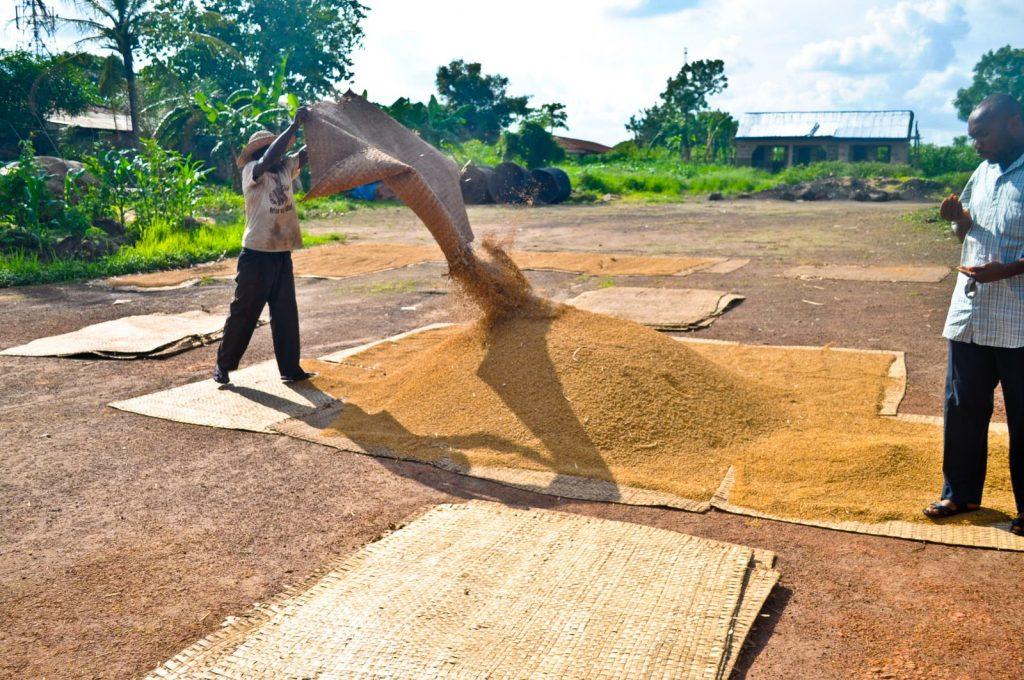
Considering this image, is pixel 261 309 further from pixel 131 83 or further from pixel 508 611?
pixel 131 83

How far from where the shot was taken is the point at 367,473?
377 centimetres

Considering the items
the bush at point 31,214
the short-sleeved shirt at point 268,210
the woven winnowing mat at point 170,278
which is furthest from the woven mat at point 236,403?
the bush at point 31,214

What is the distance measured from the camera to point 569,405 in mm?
4098

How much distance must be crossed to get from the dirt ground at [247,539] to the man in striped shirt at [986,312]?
0.34m

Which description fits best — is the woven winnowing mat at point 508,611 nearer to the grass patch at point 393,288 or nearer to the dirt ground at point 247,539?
the dirt ground at point 247,539

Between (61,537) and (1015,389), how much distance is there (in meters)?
3.44

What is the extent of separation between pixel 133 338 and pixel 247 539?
395cm

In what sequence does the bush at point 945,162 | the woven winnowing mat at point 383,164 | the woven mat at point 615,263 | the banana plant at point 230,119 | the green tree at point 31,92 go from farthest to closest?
1. the bush at point 945,162
2. the green tree at point 31,92
3. the banana plant at point 230,119
4. the woven mat at point 615,263
5. the woven winnowing mat at point 383,164

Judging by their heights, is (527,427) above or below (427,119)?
below

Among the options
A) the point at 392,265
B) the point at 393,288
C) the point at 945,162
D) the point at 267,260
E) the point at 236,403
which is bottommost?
the point at 236,403

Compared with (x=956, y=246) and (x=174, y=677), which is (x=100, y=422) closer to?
(x=174, y=677)

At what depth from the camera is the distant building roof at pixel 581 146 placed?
3916cm

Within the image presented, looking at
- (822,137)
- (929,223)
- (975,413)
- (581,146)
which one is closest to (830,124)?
(822,137)

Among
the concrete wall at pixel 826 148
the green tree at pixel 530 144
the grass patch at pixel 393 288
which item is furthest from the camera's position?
the concrete wall at pixel 826 148
